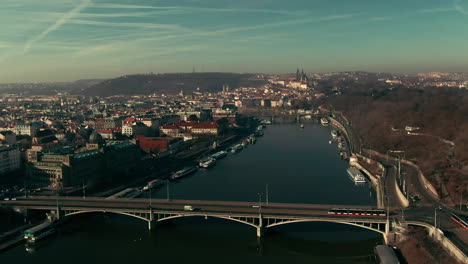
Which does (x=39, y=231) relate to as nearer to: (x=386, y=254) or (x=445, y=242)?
(x=386, y=254)

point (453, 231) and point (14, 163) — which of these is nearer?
point (453, 231)

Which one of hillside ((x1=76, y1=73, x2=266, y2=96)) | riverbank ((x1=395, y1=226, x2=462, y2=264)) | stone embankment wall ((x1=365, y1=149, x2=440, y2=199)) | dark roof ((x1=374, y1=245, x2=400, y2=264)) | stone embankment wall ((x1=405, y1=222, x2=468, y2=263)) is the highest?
hillside ((x1=76, y1=73, x2=266, y2=96))

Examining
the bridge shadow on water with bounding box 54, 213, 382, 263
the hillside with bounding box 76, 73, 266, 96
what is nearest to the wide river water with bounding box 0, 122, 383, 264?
the bridge shadow on water with bounding box 54, 213, 382, 263

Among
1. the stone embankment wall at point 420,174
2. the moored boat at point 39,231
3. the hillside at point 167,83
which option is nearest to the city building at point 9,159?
the moored boat at point 39,231

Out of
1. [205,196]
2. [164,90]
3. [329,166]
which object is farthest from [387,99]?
[164,90]

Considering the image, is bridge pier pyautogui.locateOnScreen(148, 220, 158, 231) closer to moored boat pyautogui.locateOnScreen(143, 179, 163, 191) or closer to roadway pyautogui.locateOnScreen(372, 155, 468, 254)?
moored boat pyautogui.locateOnScreen(143, 179, 163, 191)

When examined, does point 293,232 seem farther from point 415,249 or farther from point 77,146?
point 77,146
